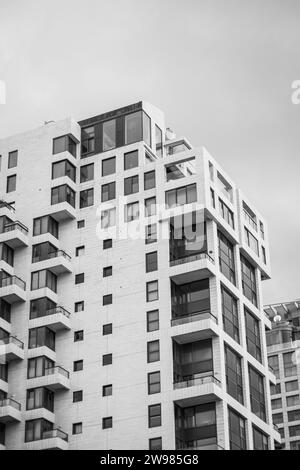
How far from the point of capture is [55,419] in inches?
4181

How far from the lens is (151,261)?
111 meters

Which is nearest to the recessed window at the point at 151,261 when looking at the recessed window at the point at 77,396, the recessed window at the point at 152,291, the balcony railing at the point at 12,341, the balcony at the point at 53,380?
the recessed window at the point at 152,291

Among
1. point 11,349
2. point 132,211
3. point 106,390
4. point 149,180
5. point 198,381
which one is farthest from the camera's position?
point 149,180

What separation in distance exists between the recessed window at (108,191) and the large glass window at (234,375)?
22626 mm

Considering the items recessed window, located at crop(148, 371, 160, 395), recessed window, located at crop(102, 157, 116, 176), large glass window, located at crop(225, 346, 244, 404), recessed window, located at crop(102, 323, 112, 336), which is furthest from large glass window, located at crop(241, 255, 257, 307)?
recessed window, located at crop(102, 157, 116, 176)

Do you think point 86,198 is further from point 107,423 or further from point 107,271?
point 107,423

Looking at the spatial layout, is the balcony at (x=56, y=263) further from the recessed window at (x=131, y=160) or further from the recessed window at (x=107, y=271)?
the recessed window at (x=131, y=160)

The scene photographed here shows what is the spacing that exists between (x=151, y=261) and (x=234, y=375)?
49.0 feet

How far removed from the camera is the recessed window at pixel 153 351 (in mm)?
104938

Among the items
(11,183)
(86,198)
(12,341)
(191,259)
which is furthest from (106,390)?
(11,183)

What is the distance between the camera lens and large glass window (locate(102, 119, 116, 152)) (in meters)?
121

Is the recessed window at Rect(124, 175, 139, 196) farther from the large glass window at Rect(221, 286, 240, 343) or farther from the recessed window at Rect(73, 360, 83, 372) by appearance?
the recessed window at Rect(73, 360, 83, 372)
